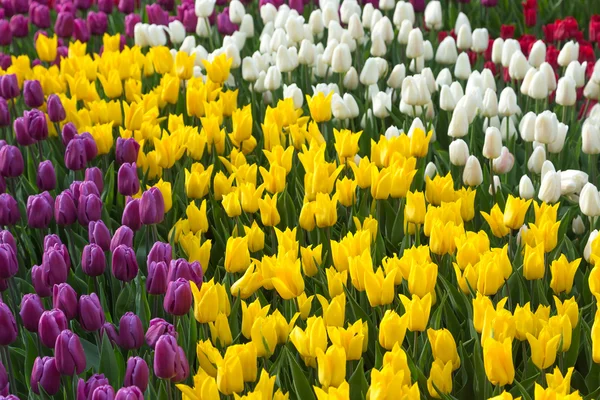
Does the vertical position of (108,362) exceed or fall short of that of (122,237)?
it falls short

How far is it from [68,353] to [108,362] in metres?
0.26

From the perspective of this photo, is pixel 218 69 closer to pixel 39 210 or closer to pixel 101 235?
pixel 39 210

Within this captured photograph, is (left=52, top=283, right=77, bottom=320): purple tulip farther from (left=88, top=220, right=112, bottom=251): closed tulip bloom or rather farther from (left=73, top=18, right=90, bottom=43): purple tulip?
(left=73, top=18, right=90, bottom=43): purple tulip

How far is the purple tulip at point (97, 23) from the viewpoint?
536cm

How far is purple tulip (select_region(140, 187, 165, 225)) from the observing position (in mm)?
2719

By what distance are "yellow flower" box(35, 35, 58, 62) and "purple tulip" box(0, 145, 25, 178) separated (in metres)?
1.77

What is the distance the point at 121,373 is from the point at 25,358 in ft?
1.00

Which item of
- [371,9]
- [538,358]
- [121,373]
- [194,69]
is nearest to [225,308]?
[121,373]

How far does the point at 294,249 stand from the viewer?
2.57 m

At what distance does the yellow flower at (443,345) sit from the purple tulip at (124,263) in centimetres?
88

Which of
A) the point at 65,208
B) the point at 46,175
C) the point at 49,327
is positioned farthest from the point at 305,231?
the point at 49,327

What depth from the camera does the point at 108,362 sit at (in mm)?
2316

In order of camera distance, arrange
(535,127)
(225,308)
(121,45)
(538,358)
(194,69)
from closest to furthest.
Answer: (538,358) < (225,308) < (535,127) < (194,69) < (121,45)

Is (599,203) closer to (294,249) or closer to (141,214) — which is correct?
(294,249)
